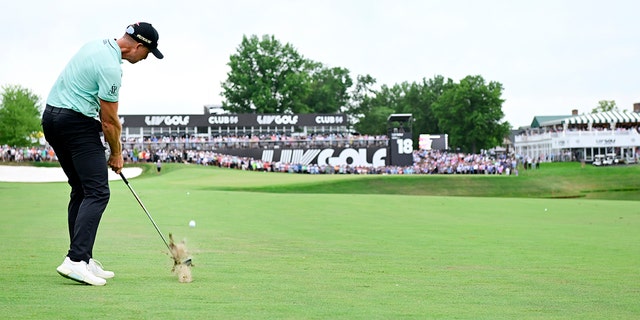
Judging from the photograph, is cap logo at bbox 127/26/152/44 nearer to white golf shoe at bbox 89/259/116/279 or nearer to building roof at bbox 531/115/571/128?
white golf shoe at bbox 89/259/116/279

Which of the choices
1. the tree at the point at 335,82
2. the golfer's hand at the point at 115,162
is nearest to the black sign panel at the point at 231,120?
the tree at the point at 335,82

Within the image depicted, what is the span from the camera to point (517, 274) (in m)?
9.86

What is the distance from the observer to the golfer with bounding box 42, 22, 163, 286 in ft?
26.5

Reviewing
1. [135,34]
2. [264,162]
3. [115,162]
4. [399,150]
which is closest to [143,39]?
[135,34]

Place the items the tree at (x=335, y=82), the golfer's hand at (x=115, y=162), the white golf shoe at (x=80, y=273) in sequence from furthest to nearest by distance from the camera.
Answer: the tree at (x=335, y=82) < the golfer's hand at (x=115, y=162) < the white golf shoe at (x=80, y=273)

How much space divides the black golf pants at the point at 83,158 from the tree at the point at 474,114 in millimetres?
124660

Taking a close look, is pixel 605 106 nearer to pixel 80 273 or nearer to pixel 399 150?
pixel 399 150

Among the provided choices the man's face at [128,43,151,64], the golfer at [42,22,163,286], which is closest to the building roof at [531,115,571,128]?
the man's face at [128,43,151,64]

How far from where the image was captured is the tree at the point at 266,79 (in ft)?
431

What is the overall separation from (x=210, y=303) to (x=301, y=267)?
3334 millimetres

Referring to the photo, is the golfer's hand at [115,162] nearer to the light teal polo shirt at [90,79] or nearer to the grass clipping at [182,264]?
the light teal polo shirt at [90,79]

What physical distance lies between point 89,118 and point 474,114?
125384mm

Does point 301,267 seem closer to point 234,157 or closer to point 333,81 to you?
point 234,157

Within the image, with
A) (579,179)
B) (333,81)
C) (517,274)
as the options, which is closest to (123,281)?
(517,274)
